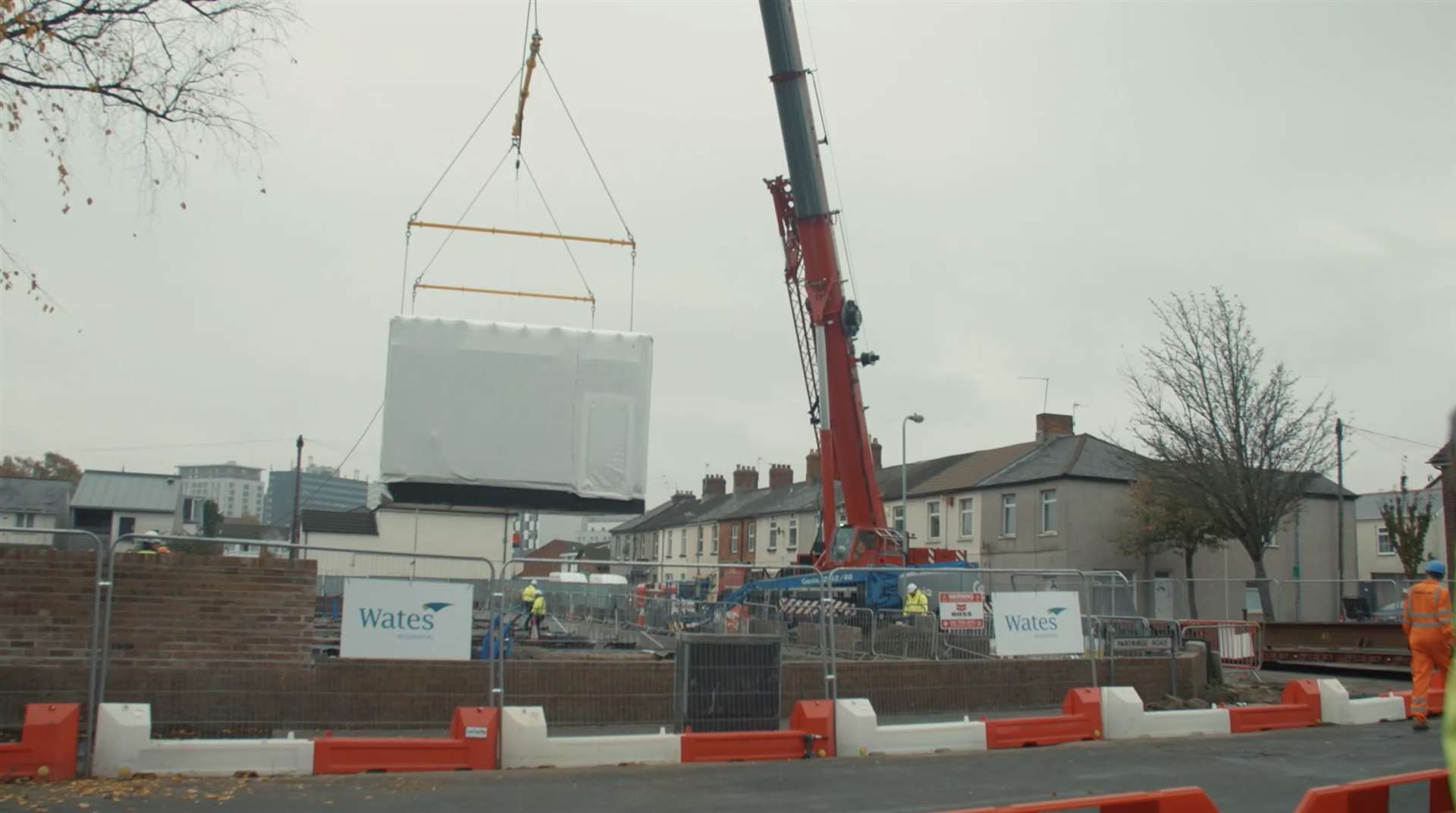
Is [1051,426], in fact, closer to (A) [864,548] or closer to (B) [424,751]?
(A) [864,548]

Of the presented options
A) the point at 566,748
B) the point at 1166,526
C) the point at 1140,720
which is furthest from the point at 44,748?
the point at 1166,526

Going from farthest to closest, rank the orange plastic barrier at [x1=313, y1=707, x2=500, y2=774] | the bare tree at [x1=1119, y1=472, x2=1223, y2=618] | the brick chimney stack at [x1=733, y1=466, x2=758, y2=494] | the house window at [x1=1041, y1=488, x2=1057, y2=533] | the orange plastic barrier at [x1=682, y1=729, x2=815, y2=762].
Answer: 1. the brick chimney stack at [x1=733, y1=466, x2=758, y2=494]
2. the house window at [x1=1041, y1=488, x2=1057, y2=533]
3. the bare tree at [x1=1119, y1=472, x2=1223, y2=618]
4. the orange plastic barrier at [x1=682, y1=729, x2=815, y2=762]
5. the orange plastic barrier at [x1=313, y1=707, x2=500, y2=774]

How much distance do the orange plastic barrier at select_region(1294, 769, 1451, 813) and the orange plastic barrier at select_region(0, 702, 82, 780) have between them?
8.62 m

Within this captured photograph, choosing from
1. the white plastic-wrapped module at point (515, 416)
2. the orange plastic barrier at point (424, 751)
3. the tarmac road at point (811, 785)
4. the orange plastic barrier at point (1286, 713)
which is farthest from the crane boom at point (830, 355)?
the orange plastic barrier at point (424, 751)

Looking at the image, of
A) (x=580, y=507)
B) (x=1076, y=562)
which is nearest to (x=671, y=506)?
(x=1076, y=562)

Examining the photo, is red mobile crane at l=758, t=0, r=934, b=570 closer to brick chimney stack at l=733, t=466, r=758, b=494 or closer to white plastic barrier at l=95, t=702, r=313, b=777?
white plastic barrier at l=95, t=702, r=313, b=777

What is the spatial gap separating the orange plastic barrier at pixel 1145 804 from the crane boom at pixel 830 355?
15410mm

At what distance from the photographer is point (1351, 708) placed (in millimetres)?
14055

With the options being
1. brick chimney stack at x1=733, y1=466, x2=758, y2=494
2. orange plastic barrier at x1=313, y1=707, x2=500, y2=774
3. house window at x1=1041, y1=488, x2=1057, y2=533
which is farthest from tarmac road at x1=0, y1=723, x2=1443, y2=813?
brick chimney stack at x1=733, y1=466, x2=758, y2=494

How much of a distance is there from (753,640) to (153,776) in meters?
5.30

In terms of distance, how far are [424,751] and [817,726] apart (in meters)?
3.62

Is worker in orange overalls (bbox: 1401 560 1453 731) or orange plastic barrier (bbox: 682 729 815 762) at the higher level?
worker in orange overalls (bbox: 1401 560 1453 731)

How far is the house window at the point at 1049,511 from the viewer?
4091cm

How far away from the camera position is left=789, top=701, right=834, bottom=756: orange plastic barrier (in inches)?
438
